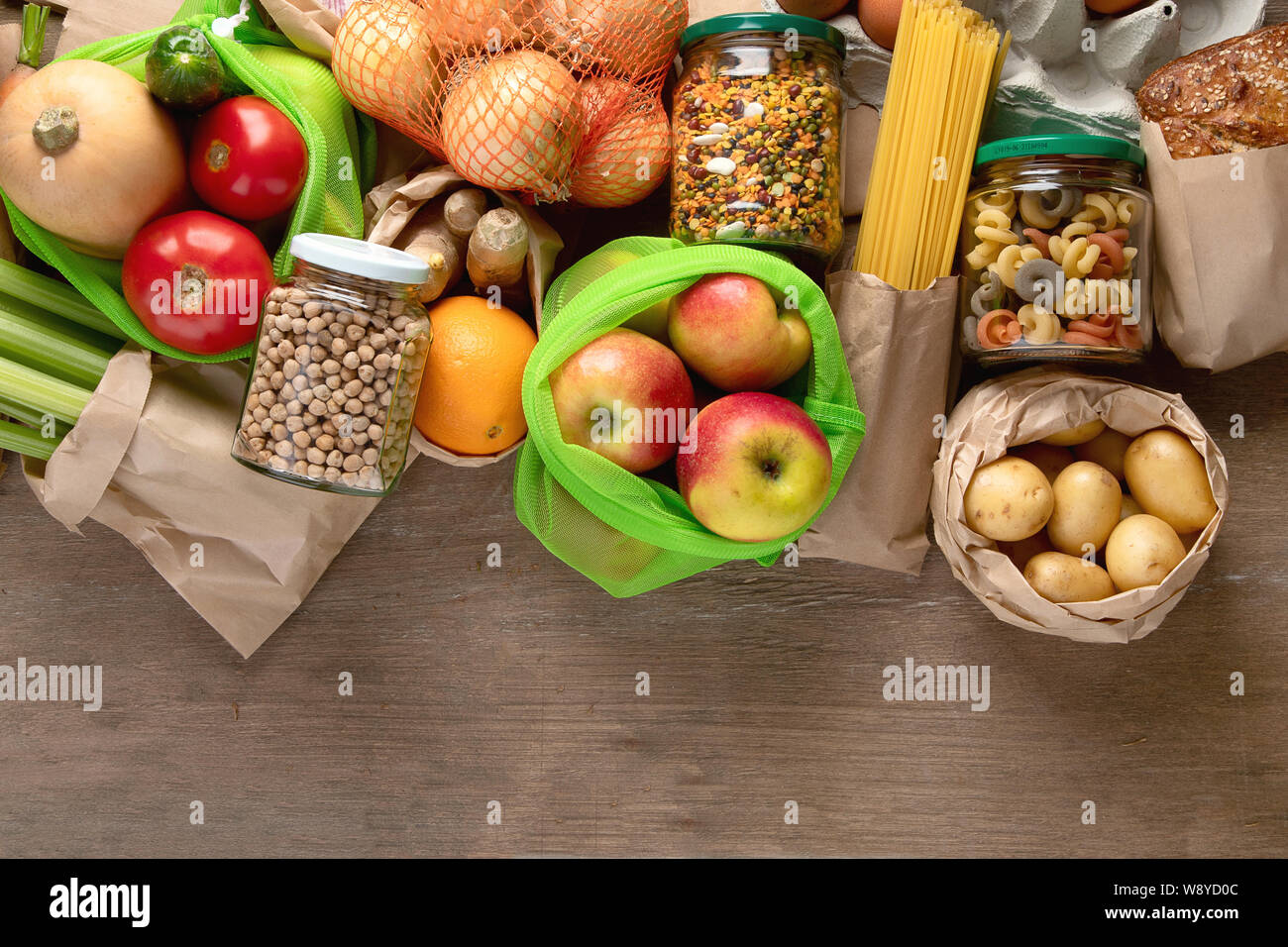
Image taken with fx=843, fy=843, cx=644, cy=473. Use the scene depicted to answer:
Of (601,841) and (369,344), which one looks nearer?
(369,344)

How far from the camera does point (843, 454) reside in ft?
2.68

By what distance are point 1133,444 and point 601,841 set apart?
73 centimetres

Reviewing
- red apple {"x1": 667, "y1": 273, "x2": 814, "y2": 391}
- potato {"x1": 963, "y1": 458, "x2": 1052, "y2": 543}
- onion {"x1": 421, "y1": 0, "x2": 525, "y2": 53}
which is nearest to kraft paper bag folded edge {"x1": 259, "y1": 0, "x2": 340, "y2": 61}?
onion {"x1": 421, "y1": 0, "x2": 525, "y2": 53}

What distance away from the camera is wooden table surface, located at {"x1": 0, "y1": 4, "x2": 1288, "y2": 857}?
0.97 m

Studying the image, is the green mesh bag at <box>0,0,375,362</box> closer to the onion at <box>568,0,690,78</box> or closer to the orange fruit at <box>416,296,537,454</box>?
the orange fruit at <box>416,296,537,454</box>

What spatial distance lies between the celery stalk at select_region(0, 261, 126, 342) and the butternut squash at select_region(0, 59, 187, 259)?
0.37ft

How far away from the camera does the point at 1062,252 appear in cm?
80

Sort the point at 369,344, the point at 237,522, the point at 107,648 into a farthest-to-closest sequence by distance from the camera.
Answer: the point at 107,648 → the point at 237,522 → the point at 369,344

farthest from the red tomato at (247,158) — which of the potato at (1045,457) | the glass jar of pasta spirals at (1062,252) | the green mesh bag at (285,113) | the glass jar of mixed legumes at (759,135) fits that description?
the potato at (1045,457)

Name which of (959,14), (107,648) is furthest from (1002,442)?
(107,648)

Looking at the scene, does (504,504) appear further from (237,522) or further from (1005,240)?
(1005,240)

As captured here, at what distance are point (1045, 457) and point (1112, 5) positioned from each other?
0.47 meters

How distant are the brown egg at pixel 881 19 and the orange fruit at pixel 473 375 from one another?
491mm

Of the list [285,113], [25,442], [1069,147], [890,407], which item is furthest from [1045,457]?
[25,442]
